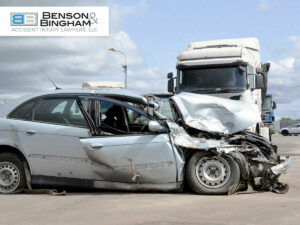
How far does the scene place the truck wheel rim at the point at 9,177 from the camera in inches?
288

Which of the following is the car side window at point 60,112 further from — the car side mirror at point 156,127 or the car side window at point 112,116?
the car side mirror at point 156,127

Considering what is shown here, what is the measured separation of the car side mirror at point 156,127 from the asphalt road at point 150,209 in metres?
1.02

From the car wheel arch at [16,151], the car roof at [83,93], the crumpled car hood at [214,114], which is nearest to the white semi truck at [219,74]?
the crumpled car hood at [214,114]

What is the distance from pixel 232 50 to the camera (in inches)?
562

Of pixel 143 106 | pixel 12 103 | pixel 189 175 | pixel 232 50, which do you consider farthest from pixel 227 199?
pixel 232 50

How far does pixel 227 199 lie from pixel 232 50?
28.0 ft

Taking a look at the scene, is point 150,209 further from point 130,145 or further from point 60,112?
point 60,112

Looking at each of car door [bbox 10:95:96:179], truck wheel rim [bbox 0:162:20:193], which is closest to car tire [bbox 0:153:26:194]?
truck wheel rim [bbox 0:162:20:193]

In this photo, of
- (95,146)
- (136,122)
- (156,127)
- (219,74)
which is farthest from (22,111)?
(219,74)

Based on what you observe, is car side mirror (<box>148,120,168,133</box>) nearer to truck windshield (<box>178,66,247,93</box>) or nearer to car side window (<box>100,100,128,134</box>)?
car side window (<box>100,100,128,134</box>)

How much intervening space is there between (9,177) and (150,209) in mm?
2791

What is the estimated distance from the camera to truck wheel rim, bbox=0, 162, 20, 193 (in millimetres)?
7324

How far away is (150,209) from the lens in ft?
19.2

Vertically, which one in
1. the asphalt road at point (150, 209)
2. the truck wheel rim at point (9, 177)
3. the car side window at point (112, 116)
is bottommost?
the asphalt road at point (150, 209)
